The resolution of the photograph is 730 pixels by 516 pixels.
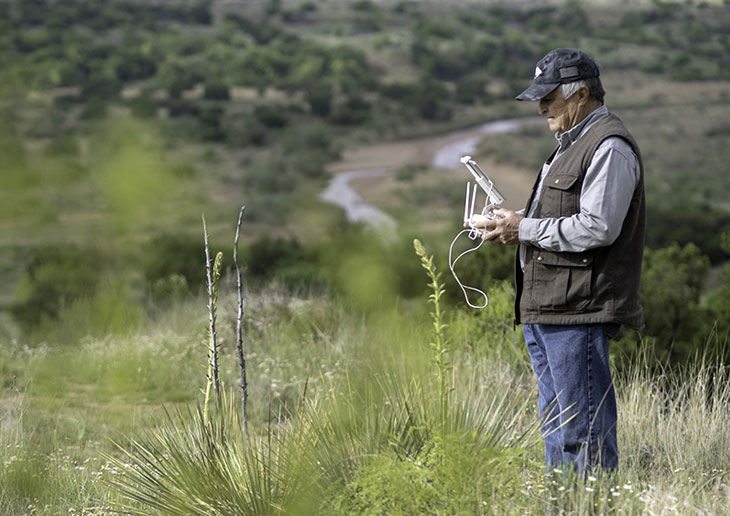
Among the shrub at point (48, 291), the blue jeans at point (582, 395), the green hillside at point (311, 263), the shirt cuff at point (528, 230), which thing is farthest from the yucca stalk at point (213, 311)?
the shrub at point (48, 291)

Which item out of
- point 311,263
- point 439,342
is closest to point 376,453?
point 439,342

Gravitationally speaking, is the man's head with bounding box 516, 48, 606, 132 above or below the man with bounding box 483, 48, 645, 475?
above

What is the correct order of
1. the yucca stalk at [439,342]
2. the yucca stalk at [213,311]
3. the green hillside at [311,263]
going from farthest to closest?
1. the green hillside at [311,263]
2. the yucca stalk at [213,311]
3. the yucca stalk at [439,342]

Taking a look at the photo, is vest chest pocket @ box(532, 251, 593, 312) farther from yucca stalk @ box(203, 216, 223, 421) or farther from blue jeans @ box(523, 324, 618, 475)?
yucca stalk @ box(203, 216, 223, 421)

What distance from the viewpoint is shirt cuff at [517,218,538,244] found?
8.13 feet

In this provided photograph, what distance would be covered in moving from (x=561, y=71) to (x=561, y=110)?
0.13 metres

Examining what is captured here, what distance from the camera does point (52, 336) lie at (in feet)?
25.8

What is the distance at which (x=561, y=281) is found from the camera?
2498mm

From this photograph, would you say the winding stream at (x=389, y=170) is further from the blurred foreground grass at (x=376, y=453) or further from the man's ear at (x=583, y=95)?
the man's ear at (x=583, y=95)

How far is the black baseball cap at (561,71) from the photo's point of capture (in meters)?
2.47

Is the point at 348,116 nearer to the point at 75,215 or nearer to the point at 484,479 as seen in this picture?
the point at 75,215

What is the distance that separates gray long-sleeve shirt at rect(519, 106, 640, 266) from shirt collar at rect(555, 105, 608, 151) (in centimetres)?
16

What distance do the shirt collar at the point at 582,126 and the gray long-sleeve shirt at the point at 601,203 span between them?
0.52 ft

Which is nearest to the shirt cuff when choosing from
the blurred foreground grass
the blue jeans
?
the blue jeans
